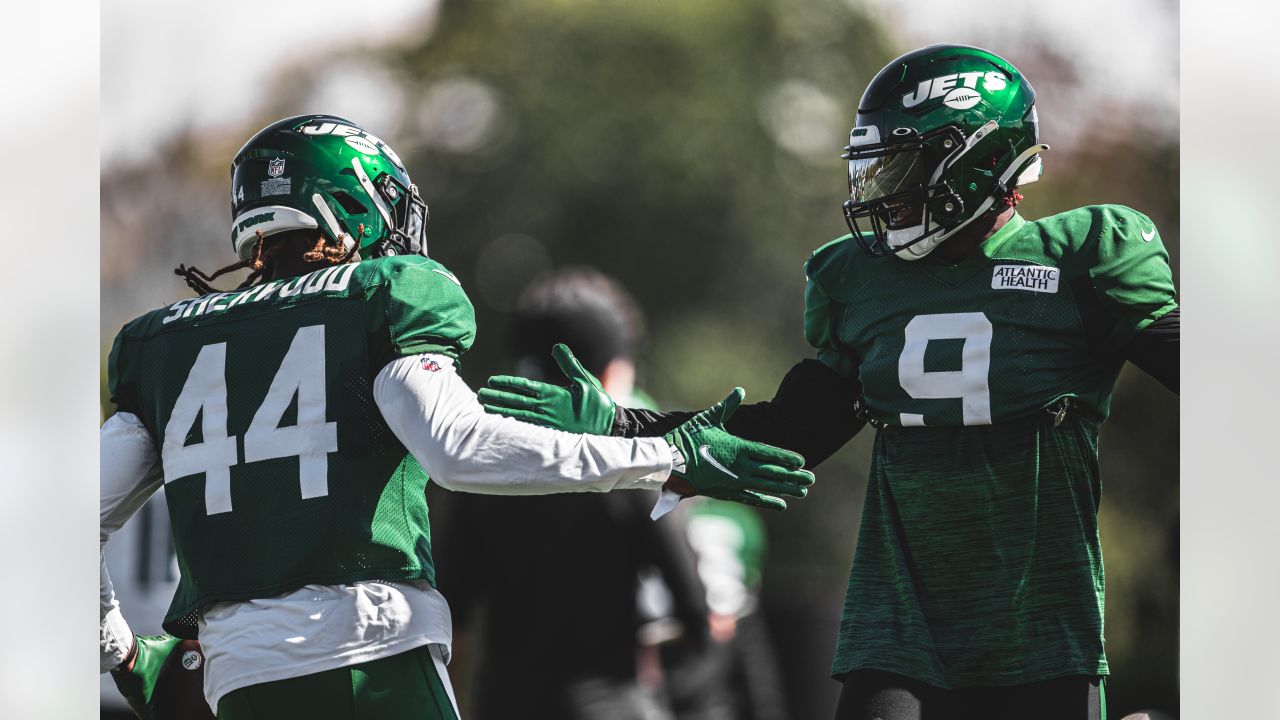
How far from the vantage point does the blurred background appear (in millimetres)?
3439

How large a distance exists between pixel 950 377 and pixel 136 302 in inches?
87.4

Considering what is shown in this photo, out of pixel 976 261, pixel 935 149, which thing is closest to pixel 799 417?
pixel 976 261

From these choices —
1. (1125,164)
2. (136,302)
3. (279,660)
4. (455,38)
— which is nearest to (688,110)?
(455,38)

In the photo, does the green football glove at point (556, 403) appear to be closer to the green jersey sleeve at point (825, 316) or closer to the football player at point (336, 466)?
the football player at point (336, 466)

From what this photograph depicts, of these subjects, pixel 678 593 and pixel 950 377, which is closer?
pixel 950 377

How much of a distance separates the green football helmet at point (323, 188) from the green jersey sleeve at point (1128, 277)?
1.23 m

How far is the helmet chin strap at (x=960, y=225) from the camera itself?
2.38 meters

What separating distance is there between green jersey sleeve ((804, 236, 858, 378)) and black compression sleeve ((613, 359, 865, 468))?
0.9 inches

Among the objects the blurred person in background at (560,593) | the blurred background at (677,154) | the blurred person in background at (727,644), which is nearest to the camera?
the blurred person in background at (560,593)

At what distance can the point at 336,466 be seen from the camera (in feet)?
7.02

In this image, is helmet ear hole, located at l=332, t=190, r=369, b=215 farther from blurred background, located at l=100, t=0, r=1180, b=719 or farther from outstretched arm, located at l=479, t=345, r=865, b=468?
blurred background, located at l=100, t=0, r=1180, b=719

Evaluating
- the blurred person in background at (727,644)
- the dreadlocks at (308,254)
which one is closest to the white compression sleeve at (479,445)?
the dreadlocks at (308,254)

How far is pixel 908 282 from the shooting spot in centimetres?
240

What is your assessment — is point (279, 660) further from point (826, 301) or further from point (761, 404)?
point (826, 301)
